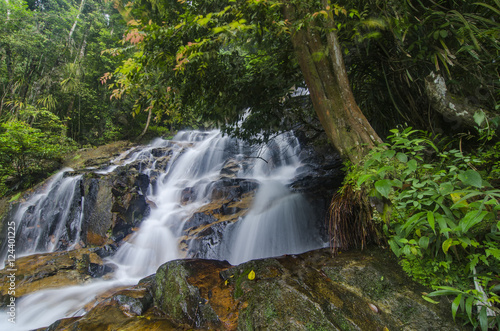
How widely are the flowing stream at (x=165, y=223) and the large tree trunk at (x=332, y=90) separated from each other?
3016 mm

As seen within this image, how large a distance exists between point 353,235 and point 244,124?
3.30 m

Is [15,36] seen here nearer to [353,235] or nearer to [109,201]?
[109,201]

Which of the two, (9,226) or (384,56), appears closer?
(384,56)

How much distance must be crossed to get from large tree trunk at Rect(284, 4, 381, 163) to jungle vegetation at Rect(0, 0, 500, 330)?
13 mm

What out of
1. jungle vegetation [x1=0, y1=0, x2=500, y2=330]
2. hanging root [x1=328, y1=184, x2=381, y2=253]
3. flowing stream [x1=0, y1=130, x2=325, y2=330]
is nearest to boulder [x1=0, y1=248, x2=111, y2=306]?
flowing stream [x1=0, y1=130, x2=325, y2=330]

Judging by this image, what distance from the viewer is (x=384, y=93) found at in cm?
396

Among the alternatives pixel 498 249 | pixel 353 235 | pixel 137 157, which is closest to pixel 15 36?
pixel 137 157

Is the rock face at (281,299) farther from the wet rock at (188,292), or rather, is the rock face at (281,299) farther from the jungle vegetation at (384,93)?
the jungle vegetation at (384,93)

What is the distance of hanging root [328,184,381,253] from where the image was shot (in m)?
2.51

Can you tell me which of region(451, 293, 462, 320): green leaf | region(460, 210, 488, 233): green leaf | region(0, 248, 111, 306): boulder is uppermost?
region(460, 210, 488, 233): green leaf

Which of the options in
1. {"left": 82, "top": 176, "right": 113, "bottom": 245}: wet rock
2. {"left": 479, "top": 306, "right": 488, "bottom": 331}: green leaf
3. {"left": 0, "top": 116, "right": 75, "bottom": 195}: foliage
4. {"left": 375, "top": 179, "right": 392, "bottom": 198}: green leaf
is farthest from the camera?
{"left": 0, "top": 116, "right": 75, "bottom": 195}: foliage

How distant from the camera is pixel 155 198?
30.0 feet

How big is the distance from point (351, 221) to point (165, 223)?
5.99 metres

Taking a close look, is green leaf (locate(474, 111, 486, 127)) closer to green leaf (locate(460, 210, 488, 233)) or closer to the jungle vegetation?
the jungle vegetation
